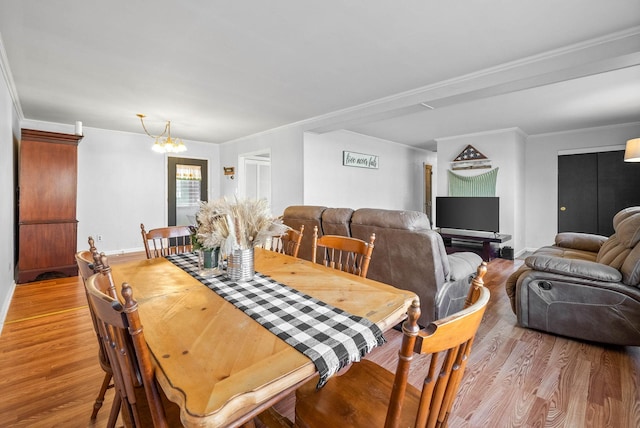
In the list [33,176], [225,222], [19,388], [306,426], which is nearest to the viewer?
[306,426]

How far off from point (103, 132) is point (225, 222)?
5.69 meters

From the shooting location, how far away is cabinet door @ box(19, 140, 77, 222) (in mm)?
3861

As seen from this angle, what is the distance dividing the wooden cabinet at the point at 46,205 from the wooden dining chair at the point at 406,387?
4.57 m

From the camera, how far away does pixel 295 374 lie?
76cm

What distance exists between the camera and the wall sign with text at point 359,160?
5936 millimetres

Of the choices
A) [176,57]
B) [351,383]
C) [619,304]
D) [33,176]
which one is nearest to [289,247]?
[351,383]

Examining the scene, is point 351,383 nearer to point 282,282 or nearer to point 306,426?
point 306,426

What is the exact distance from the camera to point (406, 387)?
0.88 meters

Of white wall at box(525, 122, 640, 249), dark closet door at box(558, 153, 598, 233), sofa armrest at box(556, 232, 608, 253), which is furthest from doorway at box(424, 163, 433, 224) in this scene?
sofa armrest at box(556, 232, 608, 253)

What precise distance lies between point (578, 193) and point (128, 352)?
7.24m

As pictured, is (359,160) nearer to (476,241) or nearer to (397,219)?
(476,241)

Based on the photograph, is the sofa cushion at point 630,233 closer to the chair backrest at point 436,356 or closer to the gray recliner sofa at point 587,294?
the gray recliner sofa at point 587,294

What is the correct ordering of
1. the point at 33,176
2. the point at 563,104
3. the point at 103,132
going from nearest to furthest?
the point at 33,176, the point at 563,104, the point at 103,132

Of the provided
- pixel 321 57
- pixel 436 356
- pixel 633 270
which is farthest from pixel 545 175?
pixel 436 356
